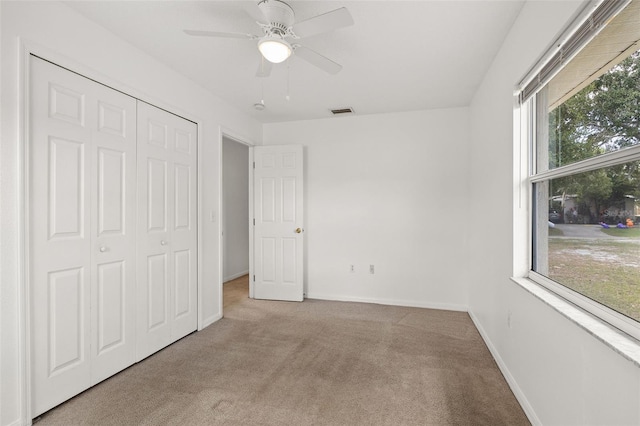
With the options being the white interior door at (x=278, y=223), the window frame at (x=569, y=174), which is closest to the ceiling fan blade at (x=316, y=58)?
the window frame at (x=569, y=174)

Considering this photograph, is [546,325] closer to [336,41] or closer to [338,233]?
[336,41]

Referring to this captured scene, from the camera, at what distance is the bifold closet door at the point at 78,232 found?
1.88m

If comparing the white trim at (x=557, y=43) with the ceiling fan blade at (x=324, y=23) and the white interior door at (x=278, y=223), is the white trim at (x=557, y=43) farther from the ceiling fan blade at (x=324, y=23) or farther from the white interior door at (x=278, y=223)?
the white interior door at (x=278, y=223)

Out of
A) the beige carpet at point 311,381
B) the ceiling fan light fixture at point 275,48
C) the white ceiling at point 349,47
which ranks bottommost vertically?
the beige carpet at point 311,381

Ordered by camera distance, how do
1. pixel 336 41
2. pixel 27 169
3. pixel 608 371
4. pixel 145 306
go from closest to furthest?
pixel 608 371, pixel 27 169, pixel 336 41, pixel 145 306

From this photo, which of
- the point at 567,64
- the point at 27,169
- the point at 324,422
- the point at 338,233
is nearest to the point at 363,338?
the point at 324,422

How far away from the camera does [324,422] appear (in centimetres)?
185

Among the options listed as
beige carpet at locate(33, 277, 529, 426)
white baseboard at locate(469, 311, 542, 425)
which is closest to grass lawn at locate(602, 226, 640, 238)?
white baseboard at locate(469, 311, 542, 425)

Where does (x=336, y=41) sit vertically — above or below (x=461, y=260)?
above

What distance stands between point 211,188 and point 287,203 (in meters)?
1.18

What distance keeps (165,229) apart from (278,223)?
1.77 metres

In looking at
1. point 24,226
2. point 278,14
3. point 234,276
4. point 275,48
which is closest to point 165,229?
point 24,226

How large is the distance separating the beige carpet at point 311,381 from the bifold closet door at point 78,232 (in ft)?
0.81

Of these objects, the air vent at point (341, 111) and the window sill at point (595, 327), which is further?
the air vent at point (341, 111)
